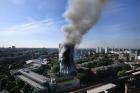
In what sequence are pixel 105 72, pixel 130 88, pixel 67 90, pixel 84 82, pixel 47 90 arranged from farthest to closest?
pixel 105 72 → pixel 84 82 → pixel 67 90 → pixel 47 90 → pixel 130 88

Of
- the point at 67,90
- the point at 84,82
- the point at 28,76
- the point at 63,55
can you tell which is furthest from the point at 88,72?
the point at 28,76

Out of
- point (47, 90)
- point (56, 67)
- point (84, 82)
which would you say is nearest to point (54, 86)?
point (47, 90)

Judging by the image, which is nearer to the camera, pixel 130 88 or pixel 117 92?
pixel 130 88

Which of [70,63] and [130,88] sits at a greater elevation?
[70,63]

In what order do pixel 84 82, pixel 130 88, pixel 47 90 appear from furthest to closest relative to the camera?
pixel 84 82 → pixel 47 90 → pixel 130 88

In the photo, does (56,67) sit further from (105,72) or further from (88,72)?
(105,72)

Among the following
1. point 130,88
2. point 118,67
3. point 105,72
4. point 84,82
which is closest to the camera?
point 130,88

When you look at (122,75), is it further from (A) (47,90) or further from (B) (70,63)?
(A) (47,90)

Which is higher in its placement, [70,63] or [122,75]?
[70,63]


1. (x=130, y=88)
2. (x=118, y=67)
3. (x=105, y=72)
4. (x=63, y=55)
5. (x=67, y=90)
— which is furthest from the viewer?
(x=118, y=67)
